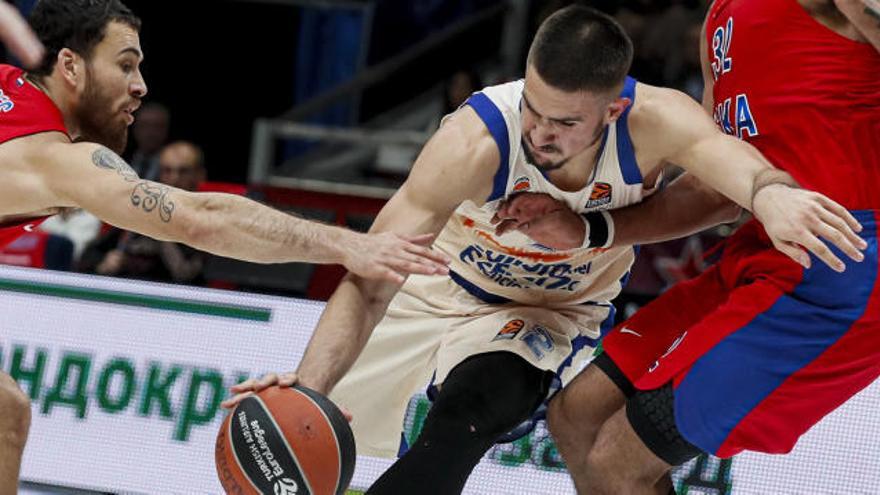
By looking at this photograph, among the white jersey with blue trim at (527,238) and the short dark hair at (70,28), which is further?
the short dark hair at (70,28)

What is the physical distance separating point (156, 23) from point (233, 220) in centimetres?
794

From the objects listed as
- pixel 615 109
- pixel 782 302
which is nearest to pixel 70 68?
pixel 615 109

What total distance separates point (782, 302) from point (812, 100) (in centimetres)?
59

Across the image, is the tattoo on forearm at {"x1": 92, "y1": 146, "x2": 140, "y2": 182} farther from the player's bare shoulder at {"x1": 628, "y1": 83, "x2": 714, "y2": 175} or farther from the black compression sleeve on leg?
the player's bare shoulder at {"x1": 628, "y1": 83, "x2": 714, "y2": 175}

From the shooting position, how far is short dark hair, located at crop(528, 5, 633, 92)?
13.1 feet

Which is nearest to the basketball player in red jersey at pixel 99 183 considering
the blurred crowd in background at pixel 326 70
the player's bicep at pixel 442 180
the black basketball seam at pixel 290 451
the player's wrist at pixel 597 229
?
the player's bicep at pixel 442 180

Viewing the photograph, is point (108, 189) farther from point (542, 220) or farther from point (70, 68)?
point (542, 220)

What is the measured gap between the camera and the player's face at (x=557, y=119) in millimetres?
4027

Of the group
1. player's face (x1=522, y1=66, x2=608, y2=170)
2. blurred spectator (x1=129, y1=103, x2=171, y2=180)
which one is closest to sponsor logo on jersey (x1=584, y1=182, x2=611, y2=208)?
player's face (x1=522, y1=66, x2=608, y2=170)

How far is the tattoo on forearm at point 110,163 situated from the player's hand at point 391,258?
75 centimetres

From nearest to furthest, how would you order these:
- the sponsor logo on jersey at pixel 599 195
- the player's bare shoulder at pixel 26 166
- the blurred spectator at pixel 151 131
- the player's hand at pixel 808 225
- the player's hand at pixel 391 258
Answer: the player's hand at pixel 808 225 → the player's hand at pixel 391 258 → the player's bare shoulder at pixel 26 166 → the sponsor logo on jersey at pixel 599 195 → the blurred spectator at pixel 151 131

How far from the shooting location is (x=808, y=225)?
364 cm

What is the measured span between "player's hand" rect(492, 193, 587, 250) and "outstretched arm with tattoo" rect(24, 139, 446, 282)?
687mm

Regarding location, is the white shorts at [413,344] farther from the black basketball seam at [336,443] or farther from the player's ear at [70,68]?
the player's ear at [70,68]
